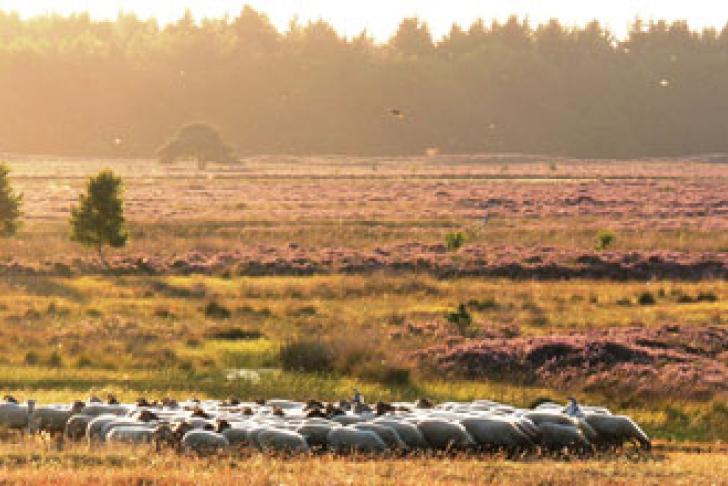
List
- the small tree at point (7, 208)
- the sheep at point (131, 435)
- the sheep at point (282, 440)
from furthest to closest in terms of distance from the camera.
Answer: the small tree at point (7, 208)
the sheep at point (131, 435)
the sheep at point (282, 440)

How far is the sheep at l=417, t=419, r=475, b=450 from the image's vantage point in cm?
1903

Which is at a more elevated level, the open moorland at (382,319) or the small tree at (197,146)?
the small tree at (197,146)

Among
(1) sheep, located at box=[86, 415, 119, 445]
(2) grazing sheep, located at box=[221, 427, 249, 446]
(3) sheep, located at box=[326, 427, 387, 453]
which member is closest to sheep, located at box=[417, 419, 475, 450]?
(3) sheep, located at box=[326, 427, 387, 453]

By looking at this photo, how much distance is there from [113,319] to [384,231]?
33702 millimetres

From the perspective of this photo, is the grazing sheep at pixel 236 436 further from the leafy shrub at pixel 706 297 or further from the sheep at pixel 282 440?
the leafy shrub at pixel 706 297

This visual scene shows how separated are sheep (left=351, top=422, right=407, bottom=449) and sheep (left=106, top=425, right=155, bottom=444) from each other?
2988 mm

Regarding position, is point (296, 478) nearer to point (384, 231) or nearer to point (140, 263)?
point (140, 263)

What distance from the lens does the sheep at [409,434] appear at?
1900 cm

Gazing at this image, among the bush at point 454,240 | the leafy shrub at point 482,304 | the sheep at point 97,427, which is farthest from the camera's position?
the bush at point 454,240

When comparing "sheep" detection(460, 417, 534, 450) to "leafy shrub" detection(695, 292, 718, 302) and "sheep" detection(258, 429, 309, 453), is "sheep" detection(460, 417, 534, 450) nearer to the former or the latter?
"sheep" detection(258, 429, 309, 453)

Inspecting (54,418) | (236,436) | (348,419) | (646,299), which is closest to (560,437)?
(348,419)

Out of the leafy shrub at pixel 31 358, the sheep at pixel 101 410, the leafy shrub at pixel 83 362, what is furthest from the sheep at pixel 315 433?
the leafy shrub at pixel 31 358

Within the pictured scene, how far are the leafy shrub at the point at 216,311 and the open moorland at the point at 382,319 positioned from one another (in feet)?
0.23

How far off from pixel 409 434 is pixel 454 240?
3859 cm
